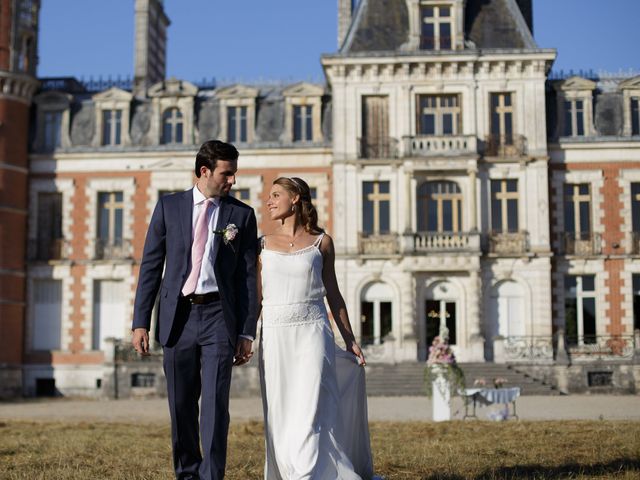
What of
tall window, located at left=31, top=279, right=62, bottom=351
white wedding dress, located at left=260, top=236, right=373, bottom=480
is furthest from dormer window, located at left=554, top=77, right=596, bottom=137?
white wedding dress, located at left=260, top=236, right=373, bottom=480

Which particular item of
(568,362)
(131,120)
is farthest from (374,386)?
(131,120)

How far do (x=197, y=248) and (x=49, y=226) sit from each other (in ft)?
86.8

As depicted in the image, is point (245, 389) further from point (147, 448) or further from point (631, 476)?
point (631, 476)

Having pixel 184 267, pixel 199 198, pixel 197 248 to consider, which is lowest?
pixel 184 267

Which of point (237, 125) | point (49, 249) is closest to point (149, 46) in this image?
point (237, 125)

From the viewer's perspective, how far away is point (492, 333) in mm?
29156

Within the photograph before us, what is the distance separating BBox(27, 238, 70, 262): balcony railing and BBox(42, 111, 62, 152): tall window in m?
3.13

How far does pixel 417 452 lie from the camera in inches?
369

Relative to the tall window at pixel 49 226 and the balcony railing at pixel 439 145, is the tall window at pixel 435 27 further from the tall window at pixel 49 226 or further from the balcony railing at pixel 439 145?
the tall window at pixel 49 226

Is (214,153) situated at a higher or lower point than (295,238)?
higher

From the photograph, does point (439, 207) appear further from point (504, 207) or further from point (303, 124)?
point (303, 124)

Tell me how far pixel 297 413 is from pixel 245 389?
2119cm

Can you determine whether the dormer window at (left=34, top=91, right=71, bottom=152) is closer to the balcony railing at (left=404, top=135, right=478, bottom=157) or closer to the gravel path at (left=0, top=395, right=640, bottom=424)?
the gravel path at (left=0, top=395, right=640, bottom=424)

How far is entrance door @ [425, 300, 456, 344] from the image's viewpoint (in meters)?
29.1
